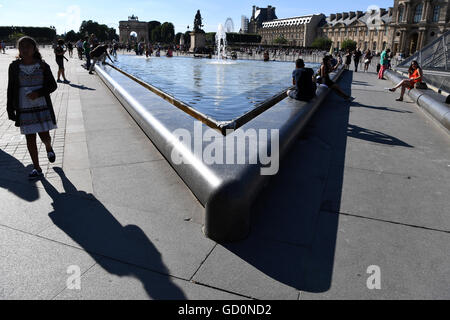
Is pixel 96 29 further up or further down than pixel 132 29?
further up

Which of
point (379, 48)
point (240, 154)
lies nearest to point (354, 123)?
point (240, 154)

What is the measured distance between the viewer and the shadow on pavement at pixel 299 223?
2.64m

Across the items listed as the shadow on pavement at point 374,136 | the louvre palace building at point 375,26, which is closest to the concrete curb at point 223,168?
the shadow on pavement at point 374,136

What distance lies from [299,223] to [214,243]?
90 cm

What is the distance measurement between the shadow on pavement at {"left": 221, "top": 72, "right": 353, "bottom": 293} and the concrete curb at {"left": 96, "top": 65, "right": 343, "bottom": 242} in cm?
23

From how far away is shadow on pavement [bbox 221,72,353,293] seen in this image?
264cm

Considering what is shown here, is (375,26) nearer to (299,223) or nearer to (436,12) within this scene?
(436,12)

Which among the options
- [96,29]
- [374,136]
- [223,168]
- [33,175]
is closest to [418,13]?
[374,136]

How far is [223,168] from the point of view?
3297 mm

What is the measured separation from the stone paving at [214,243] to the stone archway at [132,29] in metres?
95.8

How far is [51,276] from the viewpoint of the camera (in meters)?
2.49

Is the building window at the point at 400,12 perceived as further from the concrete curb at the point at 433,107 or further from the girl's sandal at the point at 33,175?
the girl's sandal at the point at 33,175

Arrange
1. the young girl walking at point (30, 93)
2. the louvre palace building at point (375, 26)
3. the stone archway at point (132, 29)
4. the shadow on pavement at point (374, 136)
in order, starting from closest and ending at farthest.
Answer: the young girl walking at point (30, 93)
the shadow on pavement at point (374, 136)
the louvre palace building at point (375, 26)
the stone archway at point (132, 29)
